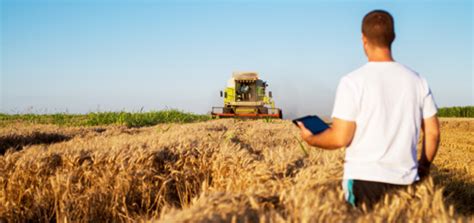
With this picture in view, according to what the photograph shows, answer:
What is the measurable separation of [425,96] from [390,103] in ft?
0.91

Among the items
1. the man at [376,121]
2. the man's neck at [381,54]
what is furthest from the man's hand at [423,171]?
the man's neck at [381,54]

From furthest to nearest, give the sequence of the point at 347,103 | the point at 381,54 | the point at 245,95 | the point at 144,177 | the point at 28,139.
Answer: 1. the point at 245,95
2. the point at 28,139
3. the point at 144,177
4. the point at 381,54
5. the point at 347,103

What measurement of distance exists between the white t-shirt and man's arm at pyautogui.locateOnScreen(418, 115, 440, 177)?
0.55 ft

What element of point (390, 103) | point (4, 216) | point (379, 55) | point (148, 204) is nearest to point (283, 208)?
point (390, 103)

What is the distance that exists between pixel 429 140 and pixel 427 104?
0.84ft

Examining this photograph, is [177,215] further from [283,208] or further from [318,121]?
[318,121]

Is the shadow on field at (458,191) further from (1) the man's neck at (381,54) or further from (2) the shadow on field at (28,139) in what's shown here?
(2) the shadow on field at (28,139)

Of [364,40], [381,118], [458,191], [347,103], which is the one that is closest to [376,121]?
[381,118]

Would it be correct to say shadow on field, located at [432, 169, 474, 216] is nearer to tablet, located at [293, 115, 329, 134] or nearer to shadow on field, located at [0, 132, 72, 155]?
tablet, located at [293, 115, 329, 134]

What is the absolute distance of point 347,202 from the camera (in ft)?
9.50

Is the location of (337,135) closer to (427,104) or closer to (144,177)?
(427,104)

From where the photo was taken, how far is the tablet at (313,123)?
307 centimetres

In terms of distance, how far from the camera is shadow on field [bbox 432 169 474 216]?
5688 mm

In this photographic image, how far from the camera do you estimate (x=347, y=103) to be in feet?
9.27
